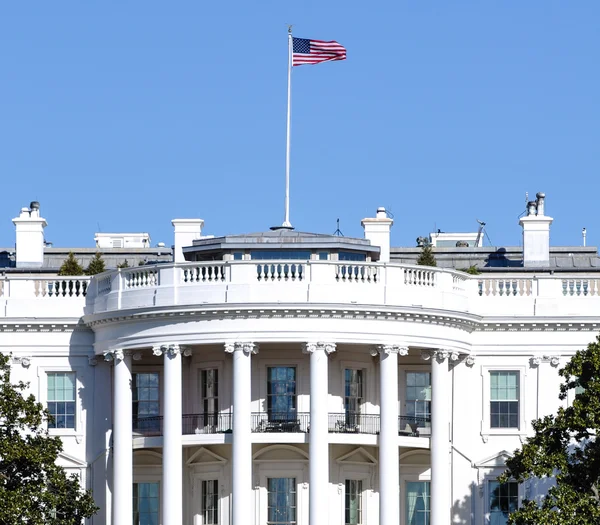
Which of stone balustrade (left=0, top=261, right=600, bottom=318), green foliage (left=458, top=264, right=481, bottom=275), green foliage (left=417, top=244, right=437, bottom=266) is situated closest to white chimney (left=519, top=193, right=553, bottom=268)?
green foliage (left=458, top=264, right=481, bottom=275)

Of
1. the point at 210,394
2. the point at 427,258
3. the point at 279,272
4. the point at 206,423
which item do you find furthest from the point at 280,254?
the point at 427,258

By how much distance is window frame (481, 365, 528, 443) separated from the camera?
265ft

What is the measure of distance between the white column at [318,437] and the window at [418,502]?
4.74 metres

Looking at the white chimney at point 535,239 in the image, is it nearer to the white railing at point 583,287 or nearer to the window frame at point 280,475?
the white railing at point 583,287

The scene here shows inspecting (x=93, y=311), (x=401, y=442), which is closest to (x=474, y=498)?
(x=401, y=442)

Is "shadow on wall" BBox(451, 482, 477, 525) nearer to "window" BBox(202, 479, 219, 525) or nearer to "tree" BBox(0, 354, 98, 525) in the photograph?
"window" BBox(202, 479, 219, 525)

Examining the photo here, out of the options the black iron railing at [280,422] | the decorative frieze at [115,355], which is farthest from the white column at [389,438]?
the decorative frieze at [115,355]

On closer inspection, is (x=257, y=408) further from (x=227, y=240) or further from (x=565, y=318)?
(x=565, y=318)

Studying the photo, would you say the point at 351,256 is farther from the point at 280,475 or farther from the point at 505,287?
the point at 280,475

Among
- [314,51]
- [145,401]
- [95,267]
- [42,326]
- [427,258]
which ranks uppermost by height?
[314,51]

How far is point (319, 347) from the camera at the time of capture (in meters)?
76.7

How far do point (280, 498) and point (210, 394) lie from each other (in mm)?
4266

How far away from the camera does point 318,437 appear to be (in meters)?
76.5

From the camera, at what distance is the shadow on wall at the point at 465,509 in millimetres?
80188
